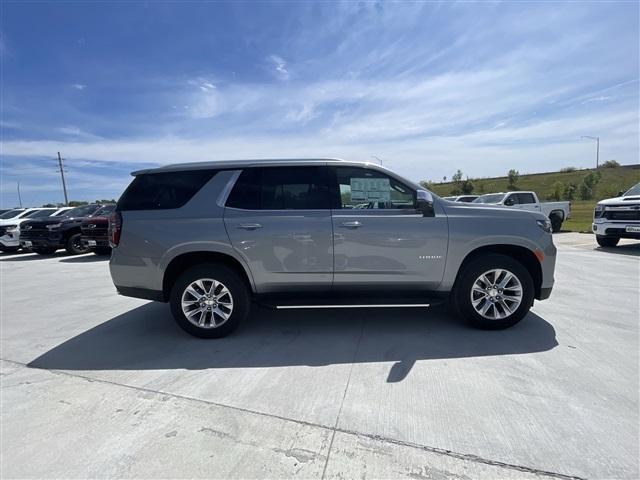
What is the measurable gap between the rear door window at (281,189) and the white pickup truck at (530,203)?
46.5 feet

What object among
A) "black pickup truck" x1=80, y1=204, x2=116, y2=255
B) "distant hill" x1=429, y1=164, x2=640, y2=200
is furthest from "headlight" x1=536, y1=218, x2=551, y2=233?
"distant hill" x1=429, y1=164, x2=640, y2=200

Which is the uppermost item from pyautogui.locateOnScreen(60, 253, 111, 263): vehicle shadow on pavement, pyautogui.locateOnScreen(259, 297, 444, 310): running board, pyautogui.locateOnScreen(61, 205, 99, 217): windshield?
pyautogui.locateOnScreen(61, 205, 99, 217): windshield

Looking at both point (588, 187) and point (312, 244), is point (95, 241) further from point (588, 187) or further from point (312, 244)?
point (588, 187)

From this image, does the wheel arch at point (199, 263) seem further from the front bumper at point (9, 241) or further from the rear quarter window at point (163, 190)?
the front bumper at point (9, 241)

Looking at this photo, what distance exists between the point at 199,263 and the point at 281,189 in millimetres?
1248

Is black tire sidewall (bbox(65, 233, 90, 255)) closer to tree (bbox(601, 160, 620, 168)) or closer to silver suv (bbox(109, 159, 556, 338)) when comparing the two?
silver suv (bbox(109, 159, 556, 338))

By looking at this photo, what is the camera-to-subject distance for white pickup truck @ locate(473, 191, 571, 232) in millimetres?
15971

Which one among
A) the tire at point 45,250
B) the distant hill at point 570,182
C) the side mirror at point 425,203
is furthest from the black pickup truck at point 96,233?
the distant hill at point 570,182

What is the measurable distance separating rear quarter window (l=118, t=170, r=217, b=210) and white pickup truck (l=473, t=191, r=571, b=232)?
588 inches

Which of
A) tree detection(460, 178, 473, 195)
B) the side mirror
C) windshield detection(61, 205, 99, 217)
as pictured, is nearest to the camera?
the side mirror

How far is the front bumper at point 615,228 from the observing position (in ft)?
30.3

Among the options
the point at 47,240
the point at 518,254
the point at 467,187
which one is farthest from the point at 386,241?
the point at 467,187

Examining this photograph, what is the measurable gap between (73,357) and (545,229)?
Result: 17.4 ft

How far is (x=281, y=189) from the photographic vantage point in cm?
399
